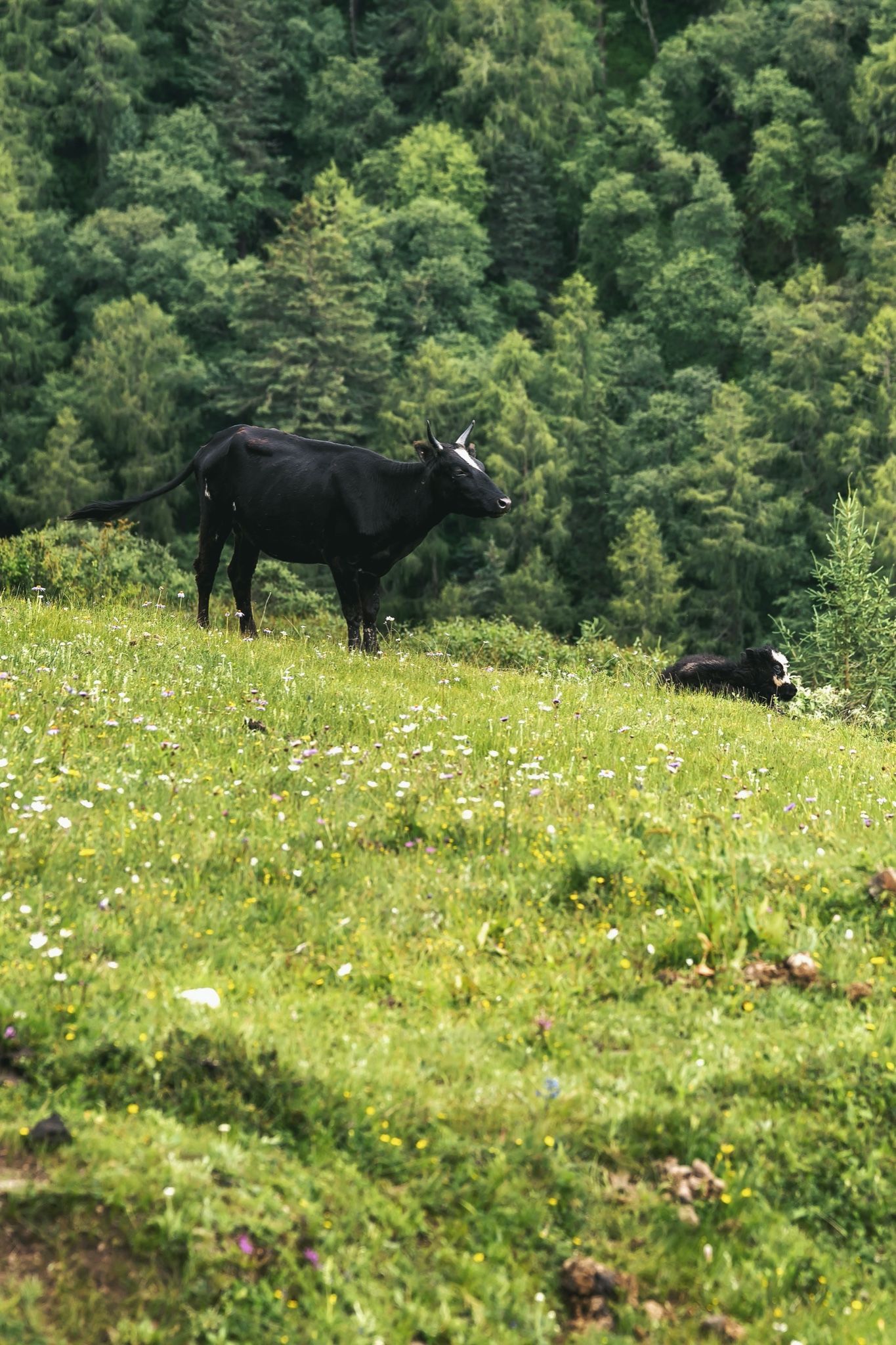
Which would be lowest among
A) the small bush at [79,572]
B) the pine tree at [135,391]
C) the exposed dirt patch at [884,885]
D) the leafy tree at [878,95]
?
the pine tree at [135,391]

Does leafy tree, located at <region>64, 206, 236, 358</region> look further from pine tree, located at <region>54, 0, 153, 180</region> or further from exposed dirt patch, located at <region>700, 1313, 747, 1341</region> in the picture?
exposed dirt patch, located at <region>700, 1313, 747, 1341</region>

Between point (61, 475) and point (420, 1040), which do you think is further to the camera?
point (61, 475)

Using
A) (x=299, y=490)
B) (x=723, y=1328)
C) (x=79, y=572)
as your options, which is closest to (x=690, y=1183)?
(x=723, y=1328)

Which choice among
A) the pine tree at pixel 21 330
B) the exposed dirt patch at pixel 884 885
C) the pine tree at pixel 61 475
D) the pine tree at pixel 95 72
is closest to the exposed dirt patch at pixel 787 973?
the exposed dirt patch at pixel 884 885

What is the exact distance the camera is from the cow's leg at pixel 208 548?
1675 centimetres

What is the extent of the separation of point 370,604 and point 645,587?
50.0 meters

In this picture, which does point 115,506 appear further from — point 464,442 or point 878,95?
point 878,95

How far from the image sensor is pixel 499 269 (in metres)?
92.8

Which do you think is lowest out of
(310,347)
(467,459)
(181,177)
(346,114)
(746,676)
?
(310,347)

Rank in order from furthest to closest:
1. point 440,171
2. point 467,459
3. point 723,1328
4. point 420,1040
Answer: point 440,171
point 467,459
point 420,1040
point 723,1328

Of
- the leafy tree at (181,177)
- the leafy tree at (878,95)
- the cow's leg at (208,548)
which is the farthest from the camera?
the leafy tree at (181,177)

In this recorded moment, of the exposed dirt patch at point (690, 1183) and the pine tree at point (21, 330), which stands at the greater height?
the exposed dirt patch at point (690, 1183)

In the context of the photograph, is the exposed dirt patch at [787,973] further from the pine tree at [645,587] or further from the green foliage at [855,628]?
the pine tree at [645,587]

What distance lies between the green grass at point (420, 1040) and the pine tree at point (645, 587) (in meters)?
53.7
